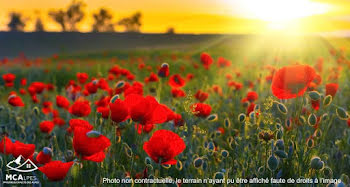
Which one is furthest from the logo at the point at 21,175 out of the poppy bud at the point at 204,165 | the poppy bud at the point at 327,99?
the poppy bud at the point at 327,99

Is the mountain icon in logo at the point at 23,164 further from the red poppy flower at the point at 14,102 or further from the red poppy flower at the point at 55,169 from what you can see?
the red poppy flower at the point at 14,102

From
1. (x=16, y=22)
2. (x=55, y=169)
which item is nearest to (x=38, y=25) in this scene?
(x=16, y=22)

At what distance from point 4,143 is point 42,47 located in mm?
35833

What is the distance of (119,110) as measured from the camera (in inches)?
51.6

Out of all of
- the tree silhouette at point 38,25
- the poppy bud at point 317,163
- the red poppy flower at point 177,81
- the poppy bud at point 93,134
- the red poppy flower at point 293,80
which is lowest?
the poppy bud at point 317,163

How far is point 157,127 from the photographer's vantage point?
2170mm

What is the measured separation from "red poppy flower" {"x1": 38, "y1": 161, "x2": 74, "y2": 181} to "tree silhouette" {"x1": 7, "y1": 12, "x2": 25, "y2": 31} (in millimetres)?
53512

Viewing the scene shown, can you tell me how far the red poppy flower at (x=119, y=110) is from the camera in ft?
4.25

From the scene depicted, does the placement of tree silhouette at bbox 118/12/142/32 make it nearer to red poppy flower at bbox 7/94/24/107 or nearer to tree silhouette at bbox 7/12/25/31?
tree silhouette at bbox 7/12/25/31

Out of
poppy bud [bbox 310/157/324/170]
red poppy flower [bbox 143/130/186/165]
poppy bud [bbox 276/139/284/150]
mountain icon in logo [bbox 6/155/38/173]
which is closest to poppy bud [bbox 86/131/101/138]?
red poppy flower [bbox 143/130/186/165]

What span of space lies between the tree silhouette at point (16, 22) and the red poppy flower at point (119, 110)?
5341 cm

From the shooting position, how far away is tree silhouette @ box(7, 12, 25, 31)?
49.2m

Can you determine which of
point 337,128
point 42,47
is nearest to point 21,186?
point 337,128

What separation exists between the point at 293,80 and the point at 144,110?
59 cm
